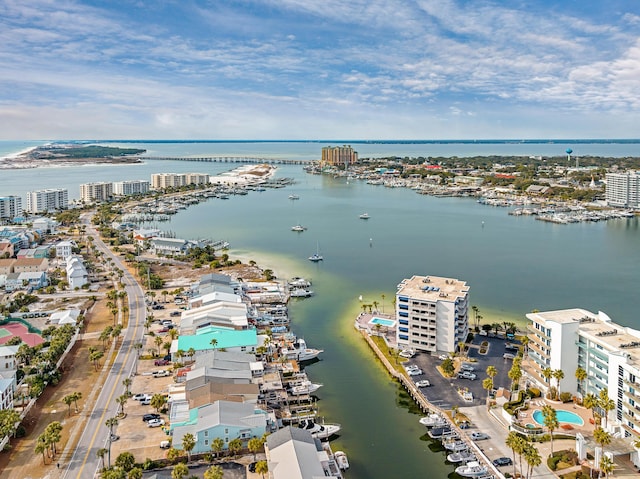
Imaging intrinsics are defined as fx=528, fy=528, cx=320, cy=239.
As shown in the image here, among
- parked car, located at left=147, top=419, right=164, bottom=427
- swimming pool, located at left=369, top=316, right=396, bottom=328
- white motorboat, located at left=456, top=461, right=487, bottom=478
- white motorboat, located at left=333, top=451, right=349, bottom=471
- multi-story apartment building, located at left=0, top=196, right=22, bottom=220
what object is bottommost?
white motorboat, located at left=333, top=451, right=349, bottom=471

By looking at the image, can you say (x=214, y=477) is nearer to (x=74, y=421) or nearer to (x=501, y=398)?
(x=74, y=421)

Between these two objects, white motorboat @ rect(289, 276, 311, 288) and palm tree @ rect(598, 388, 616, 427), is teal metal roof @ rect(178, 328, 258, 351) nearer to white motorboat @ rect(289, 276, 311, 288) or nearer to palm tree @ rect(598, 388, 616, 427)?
white motorboat @ rect(289, 276, 311, 288)

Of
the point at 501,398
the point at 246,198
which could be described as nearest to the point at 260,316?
the point at 501,398

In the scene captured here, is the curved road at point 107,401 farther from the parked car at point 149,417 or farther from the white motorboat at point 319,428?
the white motorboat at point 319,428

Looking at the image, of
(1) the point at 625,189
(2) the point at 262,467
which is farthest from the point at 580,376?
(1) the point at 625,189

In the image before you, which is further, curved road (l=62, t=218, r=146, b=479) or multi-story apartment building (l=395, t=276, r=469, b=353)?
multi-story apartment building (l=395, t=276, r=469, b=353)

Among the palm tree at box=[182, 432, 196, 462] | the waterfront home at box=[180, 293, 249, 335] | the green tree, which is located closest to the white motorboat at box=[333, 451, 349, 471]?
the green tree
